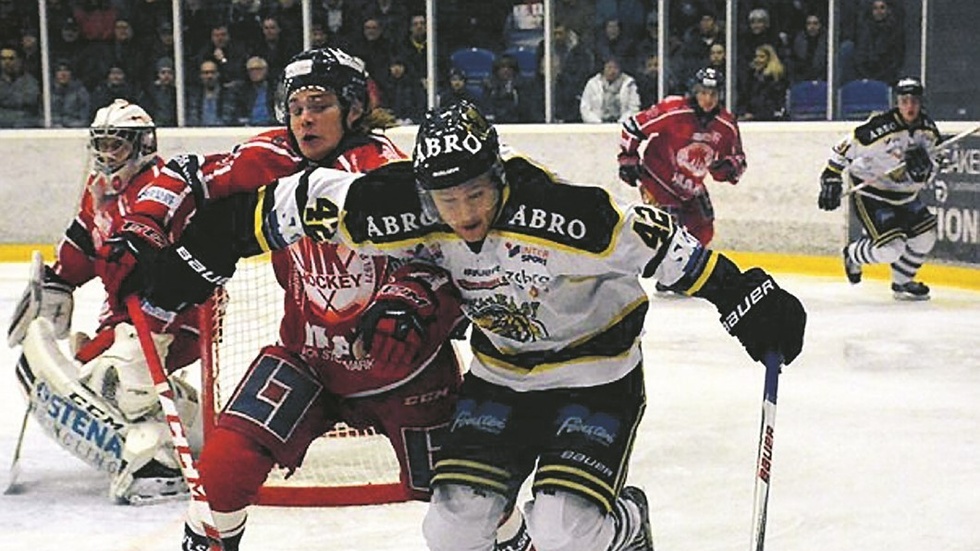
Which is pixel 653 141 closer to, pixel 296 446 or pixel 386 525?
pixel 386 525

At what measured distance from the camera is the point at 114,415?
3.85m

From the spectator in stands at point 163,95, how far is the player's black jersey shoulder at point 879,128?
182 inches

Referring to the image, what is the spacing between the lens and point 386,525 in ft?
11.8

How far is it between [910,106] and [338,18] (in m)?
3.96

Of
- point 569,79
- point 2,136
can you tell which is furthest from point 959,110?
point 2,136

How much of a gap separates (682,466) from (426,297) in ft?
5.89

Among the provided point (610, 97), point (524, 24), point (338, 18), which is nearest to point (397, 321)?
point (610, 97)

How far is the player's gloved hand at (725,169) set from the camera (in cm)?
782

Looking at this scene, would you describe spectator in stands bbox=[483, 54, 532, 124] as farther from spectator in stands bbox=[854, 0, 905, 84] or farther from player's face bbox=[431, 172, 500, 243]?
player's face bbox=[431, 172, 500, 243]

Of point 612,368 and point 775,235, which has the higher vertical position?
point 612,368

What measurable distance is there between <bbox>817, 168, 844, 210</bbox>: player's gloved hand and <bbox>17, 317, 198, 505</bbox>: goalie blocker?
4397mm

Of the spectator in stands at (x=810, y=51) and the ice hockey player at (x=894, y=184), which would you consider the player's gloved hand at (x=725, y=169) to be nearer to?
the ice hockey player at (x=894, y=184)

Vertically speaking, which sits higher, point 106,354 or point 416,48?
point 416,48

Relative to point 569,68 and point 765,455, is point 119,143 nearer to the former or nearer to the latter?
point 765,455
